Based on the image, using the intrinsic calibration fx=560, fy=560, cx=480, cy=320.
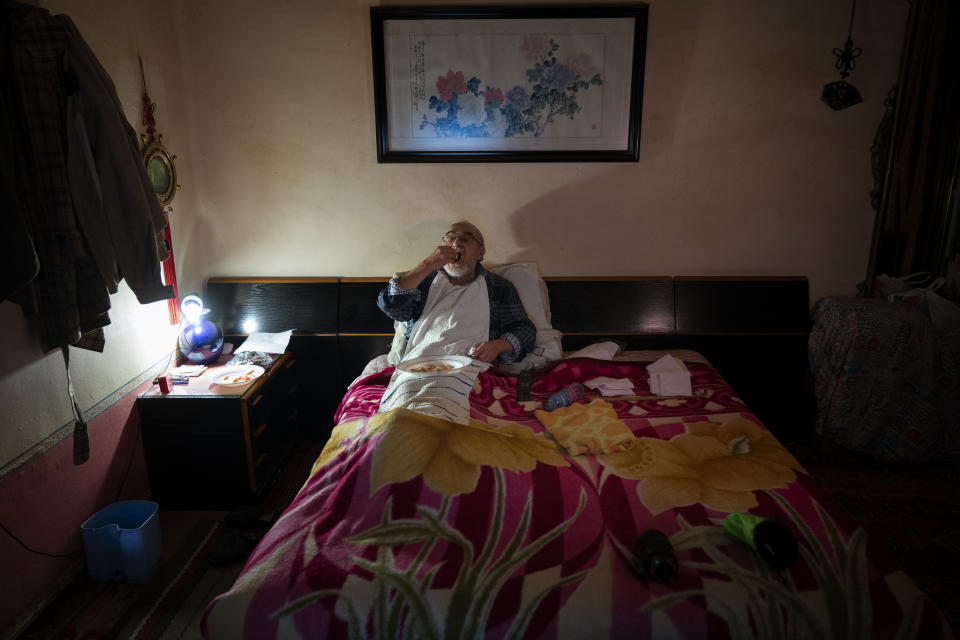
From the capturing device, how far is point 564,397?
2189 millimetres

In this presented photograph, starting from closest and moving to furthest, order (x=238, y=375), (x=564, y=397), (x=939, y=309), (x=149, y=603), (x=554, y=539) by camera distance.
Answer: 1. (x=554, y=539)
2. (x=149, y=603)
3. (x=564, y=397)
4. (x=238, y=375)
5. (x=939, y=309)

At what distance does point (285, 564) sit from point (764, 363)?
2.50m

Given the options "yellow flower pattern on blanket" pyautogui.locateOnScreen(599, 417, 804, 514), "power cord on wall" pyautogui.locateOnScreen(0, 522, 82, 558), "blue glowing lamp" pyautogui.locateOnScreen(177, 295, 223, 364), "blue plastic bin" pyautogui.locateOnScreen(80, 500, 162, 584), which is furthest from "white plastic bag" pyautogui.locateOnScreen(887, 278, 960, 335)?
"power cord on wall" pyautogui.locateOnScreen(0, 522, 82, 558)

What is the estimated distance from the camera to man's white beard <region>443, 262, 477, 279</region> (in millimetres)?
2590

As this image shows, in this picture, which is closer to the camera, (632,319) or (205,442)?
(205,442)

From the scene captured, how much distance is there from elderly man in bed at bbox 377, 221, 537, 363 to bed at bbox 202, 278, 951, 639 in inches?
12.5

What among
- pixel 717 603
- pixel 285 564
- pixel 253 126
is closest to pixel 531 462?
pixel 717 603

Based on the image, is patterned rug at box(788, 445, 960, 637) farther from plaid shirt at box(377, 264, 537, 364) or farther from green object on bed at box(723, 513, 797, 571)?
plaid shirt at box(377, 264, 537, 364)

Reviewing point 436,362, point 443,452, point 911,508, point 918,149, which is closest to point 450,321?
point 436,362

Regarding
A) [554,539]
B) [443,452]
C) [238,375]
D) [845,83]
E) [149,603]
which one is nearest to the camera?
[554,539]

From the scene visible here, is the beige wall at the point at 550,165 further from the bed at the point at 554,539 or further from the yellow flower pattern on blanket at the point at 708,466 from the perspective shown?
the yellow flower pattern on blanket at the point at 708,466

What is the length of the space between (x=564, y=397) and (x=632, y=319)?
2.94 ft

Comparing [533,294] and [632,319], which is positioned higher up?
[533,294]

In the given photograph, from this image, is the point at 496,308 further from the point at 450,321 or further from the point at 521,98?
the point at 521,98
